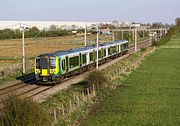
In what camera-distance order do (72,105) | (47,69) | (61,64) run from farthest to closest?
1. (61,64)
2. (47,69)
3. (72,105)

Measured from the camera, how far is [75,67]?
38469 mm

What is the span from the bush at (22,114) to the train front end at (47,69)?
655 inches

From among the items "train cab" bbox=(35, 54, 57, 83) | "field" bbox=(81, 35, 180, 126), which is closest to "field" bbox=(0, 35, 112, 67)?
"train cab" bbox=(35, 54, 57, 83)

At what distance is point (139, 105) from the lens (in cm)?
2508

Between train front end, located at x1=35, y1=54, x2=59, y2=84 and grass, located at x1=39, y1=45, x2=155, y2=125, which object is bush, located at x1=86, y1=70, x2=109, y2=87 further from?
train front end, located at x1=35, y1=54, x2=59, y2=84

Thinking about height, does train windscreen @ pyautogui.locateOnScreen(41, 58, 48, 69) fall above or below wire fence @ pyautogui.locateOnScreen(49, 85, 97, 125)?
above

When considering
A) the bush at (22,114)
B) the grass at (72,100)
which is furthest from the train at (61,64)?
the bush at (22,114)

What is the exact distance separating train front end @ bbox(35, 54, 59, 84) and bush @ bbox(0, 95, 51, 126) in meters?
16.6

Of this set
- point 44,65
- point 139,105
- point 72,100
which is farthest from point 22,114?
point 44,65

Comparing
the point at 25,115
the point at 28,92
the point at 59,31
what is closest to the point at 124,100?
the point at 28,92

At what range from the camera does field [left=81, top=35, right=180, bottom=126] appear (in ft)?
68.2

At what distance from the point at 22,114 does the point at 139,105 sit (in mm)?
10847

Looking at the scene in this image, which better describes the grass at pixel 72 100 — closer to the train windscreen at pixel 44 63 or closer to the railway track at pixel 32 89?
the railway track at pixel 32 89

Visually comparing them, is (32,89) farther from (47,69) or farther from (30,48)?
(30,48)
